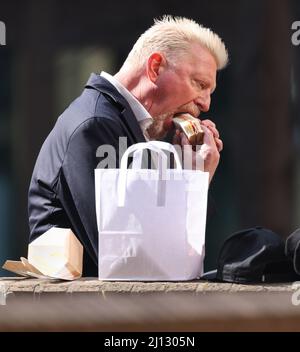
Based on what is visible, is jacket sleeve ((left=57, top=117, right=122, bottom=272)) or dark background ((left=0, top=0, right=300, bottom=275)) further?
dark background ((left=0, top=0, right=300, bottom=275))

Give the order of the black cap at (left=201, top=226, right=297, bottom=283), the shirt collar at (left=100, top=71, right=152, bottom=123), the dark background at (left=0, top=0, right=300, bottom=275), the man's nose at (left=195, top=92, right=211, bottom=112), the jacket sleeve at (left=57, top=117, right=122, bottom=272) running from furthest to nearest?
the dark background at (left=0, top=0, right=300, bottom=275), the man's nose at (left=195, top=92, right=211, bottom=112), the shirt collar at (left=100, top=71, right=152, bottom=123), the jacket sleeve at (left=57, top=117, right=122, bottom=272), the black cap at (left=201, top=226, right=297, bottom=283)

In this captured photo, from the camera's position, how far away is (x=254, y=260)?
3014mm

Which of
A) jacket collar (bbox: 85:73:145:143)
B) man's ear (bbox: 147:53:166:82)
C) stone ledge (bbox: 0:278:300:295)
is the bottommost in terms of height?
stone ledge (bbox: 0:278:300:295)

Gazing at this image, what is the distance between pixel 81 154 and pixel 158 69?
2.24ft

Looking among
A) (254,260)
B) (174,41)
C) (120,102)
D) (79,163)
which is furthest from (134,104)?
(254,260)

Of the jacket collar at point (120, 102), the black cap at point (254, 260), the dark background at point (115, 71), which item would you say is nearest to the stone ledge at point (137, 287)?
the black cap at point (254, 260)

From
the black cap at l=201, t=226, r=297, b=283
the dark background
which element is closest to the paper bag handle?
the black cap at l=201, t=226, r=297, b=283

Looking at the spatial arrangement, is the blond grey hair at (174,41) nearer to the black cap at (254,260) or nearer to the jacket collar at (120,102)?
the jacket collar at (120,102)

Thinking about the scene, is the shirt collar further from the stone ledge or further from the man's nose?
the stone ledge

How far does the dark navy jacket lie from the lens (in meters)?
3.37

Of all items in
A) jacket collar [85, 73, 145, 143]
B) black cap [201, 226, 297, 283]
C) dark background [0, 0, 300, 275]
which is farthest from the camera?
dark background [0, 0, 300, 275]

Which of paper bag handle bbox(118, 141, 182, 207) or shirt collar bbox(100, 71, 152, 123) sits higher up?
shirt collar bbox(100, 71, 152, 123)

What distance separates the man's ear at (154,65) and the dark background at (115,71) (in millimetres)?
2484

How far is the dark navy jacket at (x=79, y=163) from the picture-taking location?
3.37 meters
